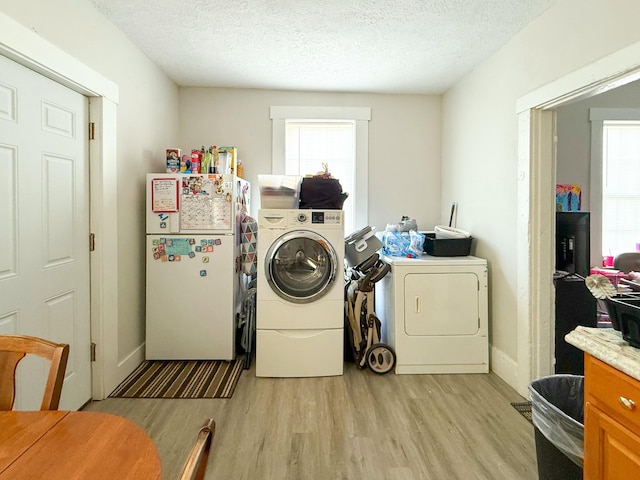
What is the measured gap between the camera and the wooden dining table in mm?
668

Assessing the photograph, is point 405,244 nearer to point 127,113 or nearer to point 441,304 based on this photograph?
point 441,304

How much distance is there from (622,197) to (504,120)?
6.52ft

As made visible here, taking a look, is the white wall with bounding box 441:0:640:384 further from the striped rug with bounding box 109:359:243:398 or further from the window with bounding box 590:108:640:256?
the striped rug with bounding box 109:359:243:398

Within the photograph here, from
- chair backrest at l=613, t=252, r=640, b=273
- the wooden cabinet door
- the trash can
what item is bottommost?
the trash can

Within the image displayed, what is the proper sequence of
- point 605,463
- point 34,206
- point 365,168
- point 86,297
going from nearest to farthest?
1. point 605,463
2. point 34,206
3. point 86,297
4. point 365,168

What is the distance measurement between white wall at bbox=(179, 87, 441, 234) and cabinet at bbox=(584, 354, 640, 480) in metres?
2.61

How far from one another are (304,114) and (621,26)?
8.13 ft

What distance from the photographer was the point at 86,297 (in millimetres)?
2203

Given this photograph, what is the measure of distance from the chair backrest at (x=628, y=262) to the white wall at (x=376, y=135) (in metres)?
1.63

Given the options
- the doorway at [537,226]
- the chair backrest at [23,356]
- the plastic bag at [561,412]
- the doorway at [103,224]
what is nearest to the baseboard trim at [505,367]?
the doorway at [537,226]

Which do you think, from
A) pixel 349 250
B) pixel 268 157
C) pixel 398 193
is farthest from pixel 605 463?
pixel 268 157

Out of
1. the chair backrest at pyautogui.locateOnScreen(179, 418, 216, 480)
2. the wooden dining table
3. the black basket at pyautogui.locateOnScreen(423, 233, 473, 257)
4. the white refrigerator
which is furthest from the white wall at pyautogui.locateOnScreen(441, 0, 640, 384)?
the wooden dining table

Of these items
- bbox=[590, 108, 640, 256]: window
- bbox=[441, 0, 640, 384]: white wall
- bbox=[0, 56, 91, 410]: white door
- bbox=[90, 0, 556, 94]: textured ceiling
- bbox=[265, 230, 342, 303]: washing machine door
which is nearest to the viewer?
bbox=[0, 56, 91, 410]: white door

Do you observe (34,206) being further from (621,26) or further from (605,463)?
(621,26)
